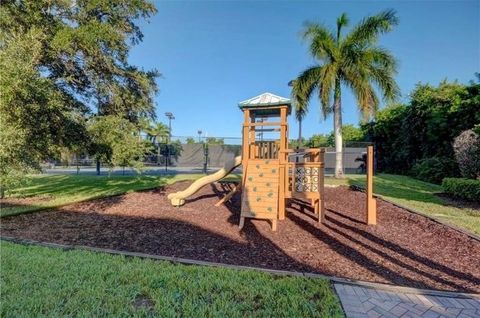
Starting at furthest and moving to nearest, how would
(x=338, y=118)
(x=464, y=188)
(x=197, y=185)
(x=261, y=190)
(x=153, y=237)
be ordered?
1. (x=338, y=118)
2. (x=464, y=188)
3. (x=197, y=185)
4. (x=261, y=190)
5. (x=153, y=237)

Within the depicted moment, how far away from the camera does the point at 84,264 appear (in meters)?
3.14

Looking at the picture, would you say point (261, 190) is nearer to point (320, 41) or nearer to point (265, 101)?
point (265, 101)

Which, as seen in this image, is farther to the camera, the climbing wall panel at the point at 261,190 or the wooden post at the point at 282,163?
the wooden post at the point at 282,163

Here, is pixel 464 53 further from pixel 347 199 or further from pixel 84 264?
pixel 84 264

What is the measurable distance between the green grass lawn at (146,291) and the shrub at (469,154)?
29.0ft

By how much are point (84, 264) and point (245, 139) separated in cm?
366

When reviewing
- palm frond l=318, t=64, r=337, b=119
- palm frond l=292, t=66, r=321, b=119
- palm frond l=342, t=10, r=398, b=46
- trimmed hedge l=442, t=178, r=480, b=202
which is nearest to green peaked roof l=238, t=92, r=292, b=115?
trimmed hedge l=442, t=178, r=480, b=202

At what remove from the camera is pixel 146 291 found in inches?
99.1

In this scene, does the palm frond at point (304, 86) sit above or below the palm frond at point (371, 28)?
below

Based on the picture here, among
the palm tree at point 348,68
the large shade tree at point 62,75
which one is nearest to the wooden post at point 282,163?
the large shade tree at point 62,75

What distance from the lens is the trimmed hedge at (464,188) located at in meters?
7.35

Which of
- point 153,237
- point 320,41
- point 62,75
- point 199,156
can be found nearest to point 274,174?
point 153,237

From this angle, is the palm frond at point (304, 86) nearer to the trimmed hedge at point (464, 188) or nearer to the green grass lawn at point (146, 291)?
the trimmed hedge at point (464, 188)

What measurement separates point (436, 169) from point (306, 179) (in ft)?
30.3
